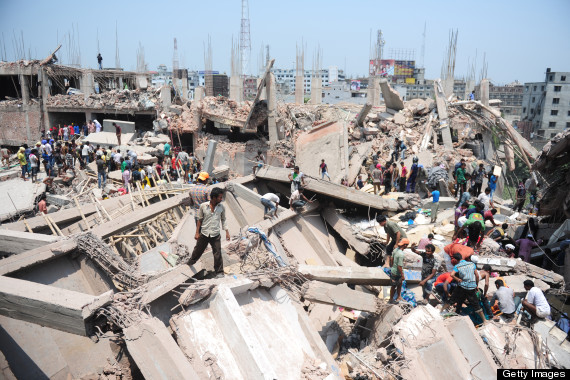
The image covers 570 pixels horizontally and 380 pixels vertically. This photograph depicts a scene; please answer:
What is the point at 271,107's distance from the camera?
49.1 feet

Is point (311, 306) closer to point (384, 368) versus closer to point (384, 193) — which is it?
point (384, 368)

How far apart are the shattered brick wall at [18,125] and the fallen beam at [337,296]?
2268cm

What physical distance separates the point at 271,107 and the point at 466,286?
444 inches

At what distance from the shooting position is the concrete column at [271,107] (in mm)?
14695

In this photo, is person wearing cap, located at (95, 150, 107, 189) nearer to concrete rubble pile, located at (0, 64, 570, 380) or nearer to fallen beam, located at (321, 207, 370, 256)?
concrete rubble pile, located at (0, 64, 570, 380)

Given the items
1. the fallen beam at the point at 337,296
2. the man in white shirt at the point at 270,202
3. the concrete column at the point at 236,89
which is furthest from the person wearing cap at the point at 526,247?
the concrete column at the point at 236,89

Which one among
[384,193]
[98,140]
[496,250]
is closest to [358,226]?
[384,193]

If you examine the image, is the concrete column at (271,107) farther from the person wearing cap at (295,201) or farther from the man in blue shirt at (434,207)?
the man in blue shirt at (434,207)

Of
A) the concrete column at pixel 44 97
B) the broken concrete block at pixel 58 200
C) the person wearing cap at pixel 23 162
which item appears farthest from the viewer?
the concrete column at pixel 44 97

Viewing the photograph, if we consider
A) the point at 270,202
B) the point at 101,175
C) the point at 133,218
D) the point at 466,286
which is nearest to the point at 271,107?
the point at 101,175

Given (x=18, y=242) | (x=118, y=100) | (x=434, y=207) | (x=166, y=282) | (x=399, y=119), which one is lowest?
(x=434, y=207)

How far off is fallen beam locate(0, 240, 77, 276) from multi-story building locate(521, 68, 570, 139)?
44.1 metres

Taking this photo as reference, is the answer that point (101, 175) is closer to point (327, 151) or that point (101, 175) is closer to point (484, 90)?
point (327, 151)

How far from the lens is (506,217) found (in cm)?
917
